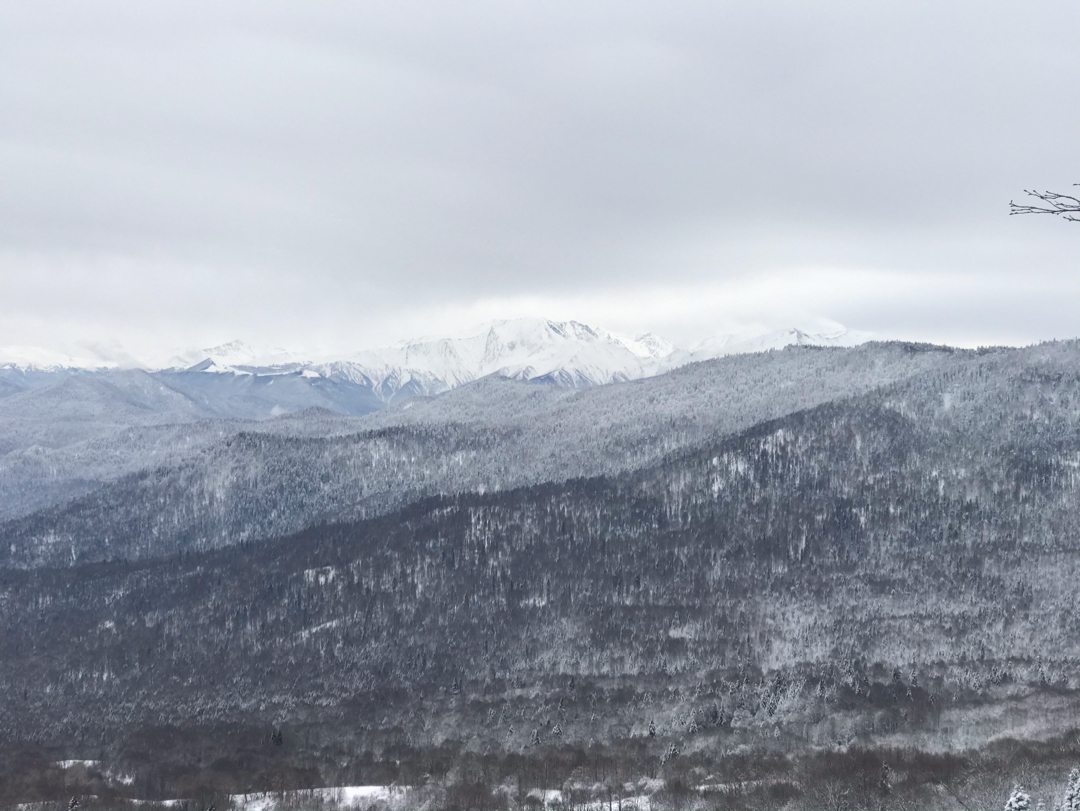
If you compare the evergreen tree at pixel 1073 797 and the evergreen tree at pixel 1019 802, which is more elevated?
the evergreen tree at pixel 1073 797

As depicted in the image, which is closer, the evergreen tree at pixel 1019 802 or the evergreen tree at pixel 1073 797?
the evergreen tree at pixel 1073 797

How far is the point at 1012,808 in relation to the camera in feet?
576

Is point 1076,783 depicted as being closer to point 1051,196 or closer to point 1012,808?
point 1012,808

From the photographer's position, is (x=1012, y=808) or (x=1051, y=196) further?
(x=1012, y=808)

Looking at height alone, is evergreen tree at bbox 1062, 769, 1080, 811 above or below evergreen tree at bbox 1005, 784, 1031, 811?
above

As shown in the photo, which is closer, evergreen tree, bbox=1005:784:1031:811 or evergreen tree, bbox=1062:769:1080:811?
evergreen tree, bbox=1062:769:1080:811

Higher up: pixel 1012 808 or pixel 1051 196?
pixel 1051 196

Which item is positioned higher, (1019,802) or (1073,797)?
(1073,797)

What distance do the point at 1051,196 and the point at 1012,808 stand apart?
138 meters

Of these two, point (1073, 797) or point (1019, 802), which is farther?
point (1019, 802)

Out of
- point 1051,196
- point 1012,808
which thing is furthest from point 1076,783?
point 1051,196

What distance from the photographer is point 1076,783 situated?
570 feet

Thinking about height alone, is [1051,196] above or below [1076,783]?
above

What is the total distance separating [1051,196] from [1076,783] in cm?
13735
